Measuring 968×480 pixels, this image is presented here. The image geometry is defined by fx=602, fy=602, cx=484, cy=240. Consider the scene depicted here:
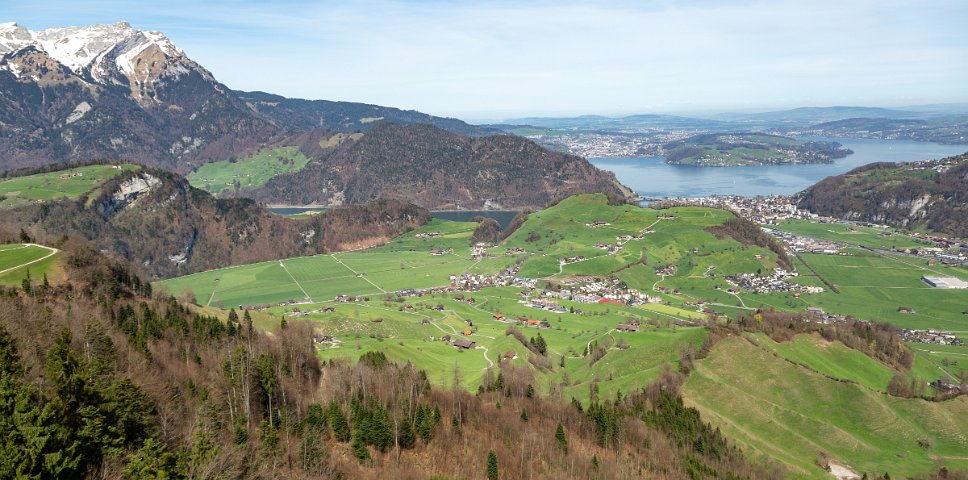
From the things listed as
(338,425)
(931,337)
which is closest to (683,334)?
(931,337)

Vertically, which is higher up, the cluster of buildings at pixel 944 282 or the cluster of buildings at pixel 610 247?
the cluster of buildings at pixel 610 247

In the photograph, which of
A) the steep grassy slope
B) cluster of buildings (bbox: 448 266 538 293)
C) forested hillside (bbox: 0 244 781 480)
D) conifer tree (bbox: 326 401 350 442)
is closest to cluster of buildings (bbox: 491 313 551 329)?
cluster of buildings (bbox: 448 266 538 293)

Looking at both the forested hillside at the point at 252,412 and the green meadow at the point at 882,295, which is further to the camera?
the green meadow at the point at 882,295

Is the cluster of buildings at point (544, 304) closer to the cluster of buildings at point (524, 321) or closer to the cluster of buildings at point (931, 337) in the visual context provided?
the cluster of buildings at point (524, 321)

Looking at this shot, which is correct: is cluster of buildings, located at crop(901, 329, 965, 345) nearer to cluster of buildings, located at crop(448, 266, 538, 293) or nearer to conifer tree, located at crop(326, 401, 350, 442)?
cluster of buildings, located at crop(448, 266, 538, 293)

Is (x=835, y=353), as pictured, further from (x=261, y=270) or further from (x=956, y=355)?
(x=261, y=270)

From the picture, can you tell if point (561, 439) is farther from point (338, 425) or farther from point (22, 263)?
point (22, 263)

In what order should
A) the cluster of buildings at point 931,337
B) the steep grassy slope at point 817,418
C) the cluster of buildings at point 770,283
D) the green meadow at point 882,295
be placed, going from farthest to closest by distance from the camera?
the cluster of buildings at point 770,283 → the green meadow at point 882,295 → the cluster of buildings at point 931,337 → the steep grassy slope at point 817,418

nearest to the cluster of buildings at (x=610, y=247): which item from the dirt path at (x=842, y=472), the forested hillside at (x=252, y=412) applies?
the forested hillside at (x=252, y=412)

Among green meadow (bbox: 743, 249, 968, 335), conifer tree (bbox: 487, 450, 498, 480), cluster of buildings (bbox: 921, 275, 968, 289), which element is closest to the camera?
conifer tree (bbox: 487, 450, 498, 480)
